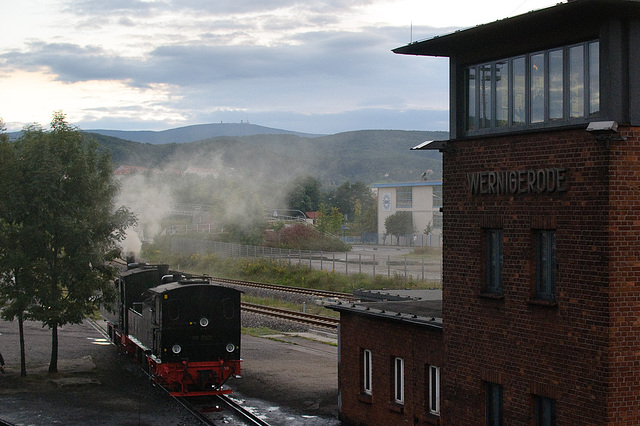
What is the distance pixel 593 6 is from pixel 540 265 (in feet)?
12.9

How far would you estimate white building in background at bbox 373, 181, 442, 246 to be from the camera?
295ft

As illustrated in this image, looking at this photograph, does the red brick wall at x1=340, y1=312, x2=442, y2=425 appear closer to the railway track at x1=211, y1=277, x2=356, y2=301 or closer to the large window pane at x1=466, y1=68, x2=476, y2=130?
the large window pane at x1=466, y1=68, x2=476, y2=130

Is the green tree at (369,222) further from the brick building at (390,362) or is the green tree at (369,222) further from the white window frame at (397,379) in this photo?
the white window frame at (397,379)

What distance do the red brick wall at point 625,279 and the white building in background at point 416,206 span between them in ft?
248

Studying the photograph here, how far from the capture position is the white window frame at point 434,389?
47.6ft

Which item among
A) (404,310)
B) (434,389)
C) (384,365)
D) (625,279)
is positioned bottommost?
(434,389)

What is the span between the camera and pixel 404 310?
1628 cm

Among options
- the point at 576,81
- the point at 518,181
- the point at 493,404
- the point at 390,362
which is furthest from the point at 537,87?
the point at 390,362

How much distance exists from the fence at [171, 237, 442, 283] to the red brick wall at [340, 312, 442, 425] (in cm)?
3239

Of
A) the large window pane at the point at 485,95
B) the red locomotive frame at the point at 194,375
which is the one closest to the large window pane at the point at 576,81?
the large window pane at the point at 485,95

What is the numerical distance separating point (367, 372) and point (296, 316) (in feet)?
67.7

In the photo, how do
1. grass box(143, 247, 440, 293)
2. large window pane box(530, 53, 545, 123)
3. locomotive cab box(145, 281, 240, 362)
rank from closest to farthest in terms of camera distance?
large window pane box(530, 53, 545, 123) → locomotive cab box(145, 281, 240, 362) → grass box(143, 247, 440, 293)

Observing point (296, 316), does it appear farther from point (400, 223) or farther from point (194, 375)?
point (400, 223)

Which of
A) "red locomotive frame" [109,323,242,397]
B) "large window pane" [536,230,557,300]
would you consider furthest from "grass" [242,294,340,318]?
"large window pane" [536,230,557,300]
